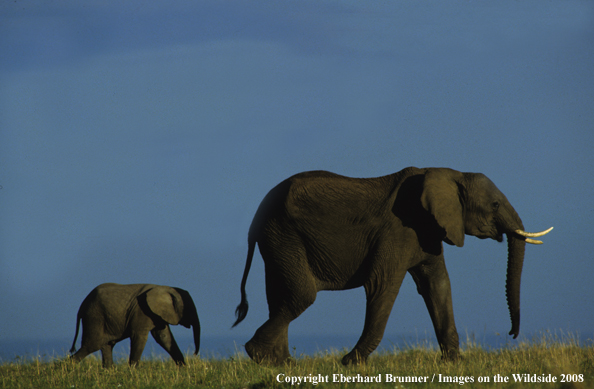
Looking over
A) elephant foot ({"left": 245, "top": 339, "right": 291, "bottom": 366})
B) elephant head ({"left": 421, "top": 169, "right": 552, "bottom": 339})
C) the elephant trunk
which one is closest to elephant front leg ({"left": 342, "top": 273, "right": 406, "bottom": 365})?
elephant foot ({"left": 245, "top": 339, "right": 291, "bottom": 366})

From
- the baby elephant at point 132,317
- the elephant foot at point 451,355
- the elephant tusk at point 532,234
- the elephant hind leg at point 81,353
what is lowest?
the elephant foot at point 451,355

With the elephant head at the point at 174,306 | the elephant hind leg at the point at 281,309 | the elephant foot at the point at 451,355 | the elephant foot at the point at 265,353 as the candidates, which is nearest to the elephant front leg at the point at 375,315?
the elephant hind leg at the point at 281,309

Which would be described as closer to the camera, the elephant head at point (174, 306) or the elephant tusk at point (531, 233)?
the elephant tusk at point (531, 233)

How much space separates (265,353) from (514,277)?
524 cm

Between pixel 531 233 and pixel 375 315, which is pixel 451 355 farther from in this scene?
pixel 531 233

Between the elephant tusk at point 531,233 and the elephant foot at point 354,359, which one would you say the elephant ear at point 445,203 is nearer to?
the elephant tusk at point 531,233

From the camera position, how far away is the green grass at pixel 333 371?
1089 cm

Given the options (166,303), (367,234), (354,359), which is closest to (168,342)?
(166,303)

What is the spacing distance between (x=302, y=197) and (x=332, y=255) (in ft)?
4.19

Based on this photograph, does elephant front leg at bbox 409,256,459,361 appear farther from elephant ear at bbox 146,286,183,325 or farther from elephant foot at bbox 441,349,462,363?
elephant ear at bbox 146,286,183,325

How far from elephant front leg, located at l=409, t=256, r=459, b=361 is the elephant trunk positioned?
1.17 meters

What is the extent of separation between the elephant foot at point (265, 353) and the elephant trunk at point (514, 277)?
15.4ft

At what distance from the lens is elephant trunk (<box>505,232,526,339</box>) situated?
47.2 ft

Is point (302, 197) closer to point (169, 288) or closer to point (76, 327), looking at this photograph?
point (169, 288)
